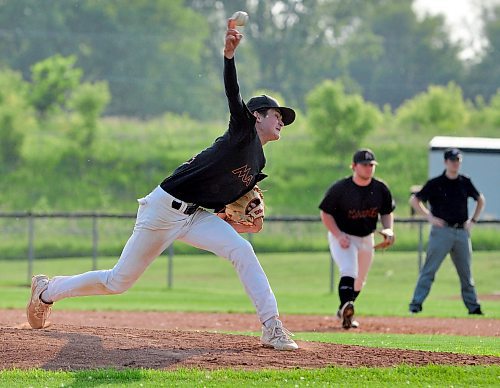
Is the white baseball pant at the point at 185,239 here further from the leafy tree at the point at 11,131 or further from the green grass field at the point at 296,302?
the leafy tree at the point at 11,131

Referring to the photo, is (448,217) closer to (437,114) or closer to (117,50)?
(437,114)

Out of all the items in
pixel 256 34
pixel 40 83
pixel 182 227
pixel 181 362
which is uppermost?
pixel 256 34

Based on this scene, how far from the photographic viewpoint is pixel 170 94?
68.4 metres

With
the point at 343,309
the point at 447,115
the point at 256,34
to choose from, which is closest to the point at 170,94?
the point at 256,34

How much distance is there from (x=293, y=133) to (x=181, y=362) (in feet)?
147

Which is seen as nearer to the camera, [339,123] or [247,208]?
[247,208]

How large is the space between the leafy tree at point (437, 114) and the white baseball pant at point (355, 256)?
3837cm

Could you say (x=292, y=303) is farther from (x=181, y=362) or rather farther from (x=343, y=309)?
(x=181, y=362)

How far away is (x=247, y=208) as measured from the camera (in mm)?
8641

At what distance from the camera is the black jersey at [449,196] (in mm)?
14422

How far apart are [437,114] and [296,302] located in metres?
34.8

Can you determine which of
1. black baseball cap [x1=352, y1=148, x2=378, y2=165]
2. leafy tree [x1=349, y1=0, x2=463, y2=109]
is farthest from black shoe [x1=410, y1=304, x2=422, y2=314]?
leafy tree [x1=349, y1=0, x2=463, y2=109]

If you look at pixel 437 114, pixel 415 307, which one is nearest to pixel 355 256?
pixel 415 307

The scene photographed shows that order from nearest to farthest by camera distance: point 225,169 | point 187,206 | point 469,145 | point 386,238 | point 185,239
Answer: point 225,169 → point 187,206 → point 185,239 → point 386,238 → point 469,145
